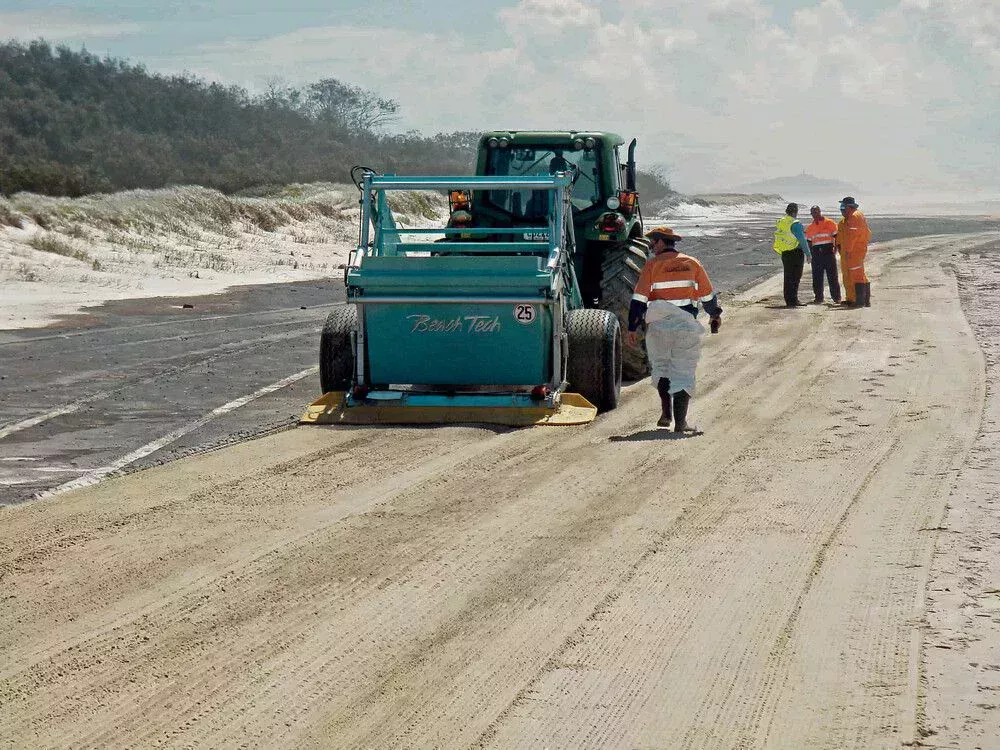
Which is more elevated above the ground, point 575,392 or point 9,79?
point 9,79

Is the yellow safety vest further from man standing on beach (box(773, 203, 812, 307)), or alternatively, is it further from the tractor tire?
the tractor tire

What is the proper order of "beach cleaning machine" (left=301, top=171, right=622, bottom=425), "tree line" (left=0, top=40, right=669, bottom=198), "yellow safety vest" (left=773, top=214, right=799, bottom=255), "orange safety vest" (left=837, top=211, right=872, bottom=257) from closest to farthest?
"beach cleaning machine" (left=301, top=171, right=622, bottom=425), "orange safety vest" (left=837, top=211, right=872, bottom=257), "yellow safety vest" (left=773, top=214, right=799, bottom=255), "tree line" (left=0, top=40, right=669, bottom=198)

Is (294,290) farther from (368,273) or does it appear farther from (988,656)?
(988,656)

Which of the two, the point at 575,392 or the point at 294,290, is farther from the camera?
the point at 294,290

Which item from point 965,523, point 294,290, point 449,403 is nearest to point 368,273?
point 449,403

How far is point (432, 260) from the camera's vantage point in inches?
464

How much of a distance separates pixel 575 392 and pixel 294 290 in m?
16.0

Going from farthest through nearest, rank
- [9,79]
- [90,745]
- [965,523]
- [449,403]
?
[9,79] < [449,403] < [965,523] < [90,745]

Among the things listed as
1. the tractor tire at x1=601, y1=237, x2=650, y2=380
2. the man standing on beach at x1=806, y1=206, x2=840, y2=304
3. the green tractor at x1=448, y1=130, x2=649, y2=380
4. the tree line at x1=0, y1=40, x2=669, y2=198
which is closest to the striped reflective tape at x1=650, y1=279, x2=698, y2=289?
the tractor tire at x1=601, y1=237, x2=650, y2=380

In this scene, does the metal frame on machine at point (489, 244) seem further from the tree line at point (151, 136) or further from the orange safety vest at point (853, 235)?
the tree line at point (151, 136)

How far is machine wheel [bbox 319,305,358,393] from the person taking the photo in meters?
12.4

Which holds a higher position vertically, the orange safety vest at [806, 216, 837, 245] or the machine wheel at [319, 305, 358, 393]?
the orange safety vest at [806, 216, 837, 245]

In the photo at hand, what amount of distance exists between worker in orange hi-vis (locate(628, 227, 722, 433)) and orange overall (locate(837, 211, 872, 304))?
446 inches

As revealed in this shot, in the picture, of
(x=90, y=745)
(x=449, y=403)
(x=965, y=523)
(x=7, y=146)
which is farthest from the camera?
(x=7, y=146)
